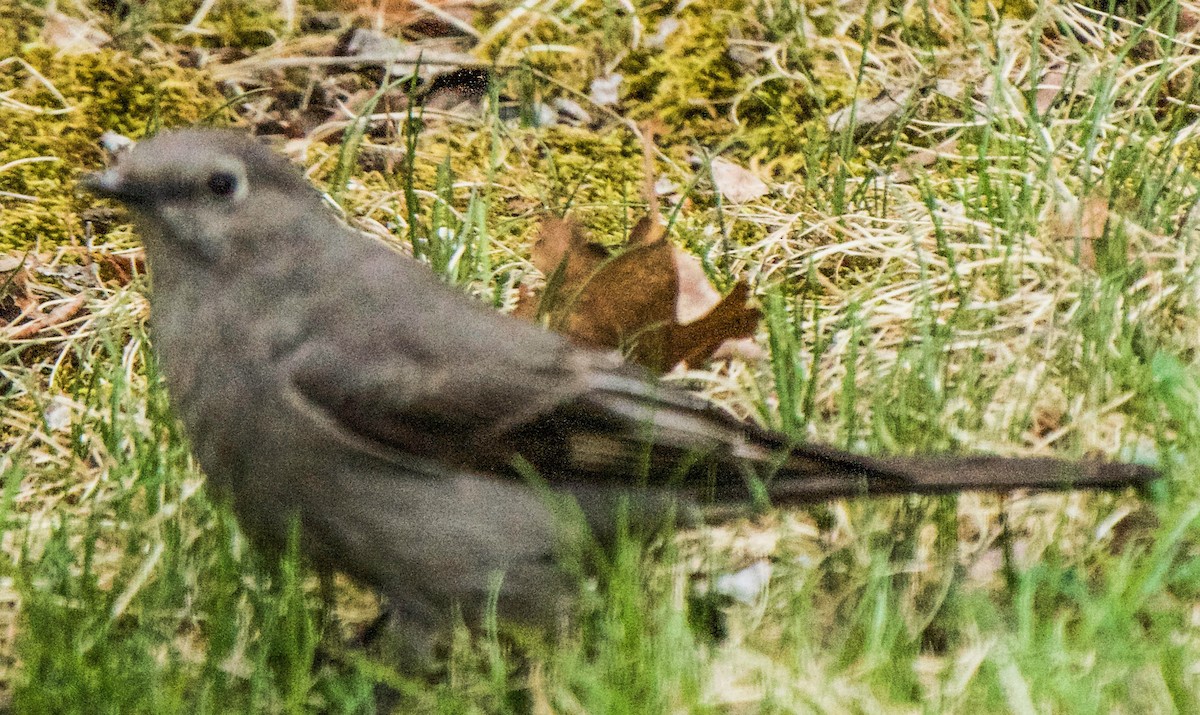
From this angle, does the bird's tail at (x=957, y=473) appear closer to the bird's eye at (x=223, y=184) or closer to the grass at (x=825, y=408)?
the grass at (x=825, y=408)

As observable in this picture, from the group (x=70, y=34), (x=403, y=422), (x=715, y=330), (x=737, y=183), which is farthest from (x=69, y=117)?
(x=403, y=422)

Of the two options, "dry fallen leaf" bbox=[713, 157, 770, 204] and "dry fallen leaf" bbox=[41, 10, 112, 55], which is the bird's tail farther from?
"dry fallen leaf" bbox=[41, 10, 112, 55]

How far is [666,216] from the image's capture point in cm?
514

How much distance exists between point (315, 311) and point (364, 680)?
0.77 meters

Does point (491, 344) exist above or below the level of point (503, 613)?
above

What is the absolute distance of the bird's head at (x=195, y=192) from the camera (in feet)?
10.6

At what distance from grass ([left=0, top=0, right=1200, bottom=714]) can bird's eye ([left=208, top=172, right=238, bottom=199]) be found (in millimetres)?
722

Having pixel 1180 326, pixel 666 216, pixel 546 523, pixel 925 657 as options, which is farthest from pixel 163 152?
pixel 1180 326

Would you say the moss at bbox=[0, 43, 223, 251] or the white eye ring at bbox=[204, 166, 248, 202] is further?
the moss at bbox=[0, 43, 223, 251]

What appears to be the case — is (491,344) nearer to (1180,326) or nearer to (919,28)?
(1180,326)

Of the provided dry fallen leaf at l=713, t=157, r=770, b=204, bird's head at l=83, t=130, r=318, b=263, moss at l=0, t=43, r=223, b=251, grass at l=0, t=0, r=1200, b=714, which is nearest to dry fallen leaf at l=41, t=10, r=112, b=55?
moss at l=0, t=43, r=223, b=251

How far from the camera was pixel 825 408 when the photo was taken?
4.20 m

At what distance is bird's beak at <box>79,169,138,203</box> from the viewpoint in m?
3.20

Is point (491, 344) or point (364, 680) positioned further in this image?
point (491, 344)
